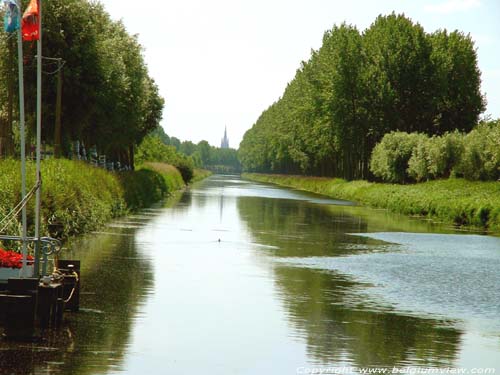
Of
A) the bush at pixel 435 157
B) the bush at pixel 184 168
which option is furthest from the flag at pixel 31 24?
the bush at pixel 184 168

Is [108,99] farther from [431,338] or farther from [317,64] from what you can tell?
[317,64]

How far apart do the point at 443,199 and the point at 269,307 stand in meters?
37.4

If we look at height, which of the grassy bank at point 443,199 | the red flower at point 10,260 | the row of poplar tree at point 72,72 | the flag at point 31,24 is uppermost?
the row of poplar tree at point 72,72

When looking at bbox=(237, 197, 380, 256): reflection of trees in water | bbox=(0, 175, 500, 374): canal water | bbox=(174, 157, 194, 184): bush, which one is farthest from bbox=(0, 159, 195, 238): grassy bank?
bbox=(174, 157, 194, 184): bush

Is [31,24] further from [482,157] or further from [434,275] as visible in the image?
[482,157]

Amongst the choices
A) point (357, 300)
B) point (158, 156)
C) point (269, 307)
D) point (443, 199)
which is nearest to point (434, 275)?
point (357, 300)

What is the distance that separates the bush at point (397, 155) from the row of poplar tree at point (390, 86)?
931cm

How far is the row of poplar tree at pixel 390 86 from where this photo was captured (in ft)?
261

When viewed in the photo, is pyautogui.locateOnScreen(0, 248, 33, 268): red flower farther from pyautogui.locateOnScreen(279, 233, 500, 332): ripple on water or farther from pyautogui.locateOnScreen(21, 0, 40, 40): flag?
pyautogui.locateOnScreen(279, 233, 500, 332): ripple on water

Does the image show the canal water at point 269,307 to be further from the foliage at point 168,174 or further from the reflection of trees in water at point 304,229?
the foliage at point 168,174

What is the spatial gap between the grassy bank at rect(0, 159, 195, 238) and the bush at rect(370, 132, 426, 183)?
2784 cm

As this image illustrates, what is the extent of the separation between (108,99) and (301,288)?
29.1 metres

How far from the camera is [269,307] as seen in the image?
1731 centimetres

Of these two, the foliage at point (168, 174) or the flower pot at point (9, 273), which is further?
the foliage at point (168, 174)
